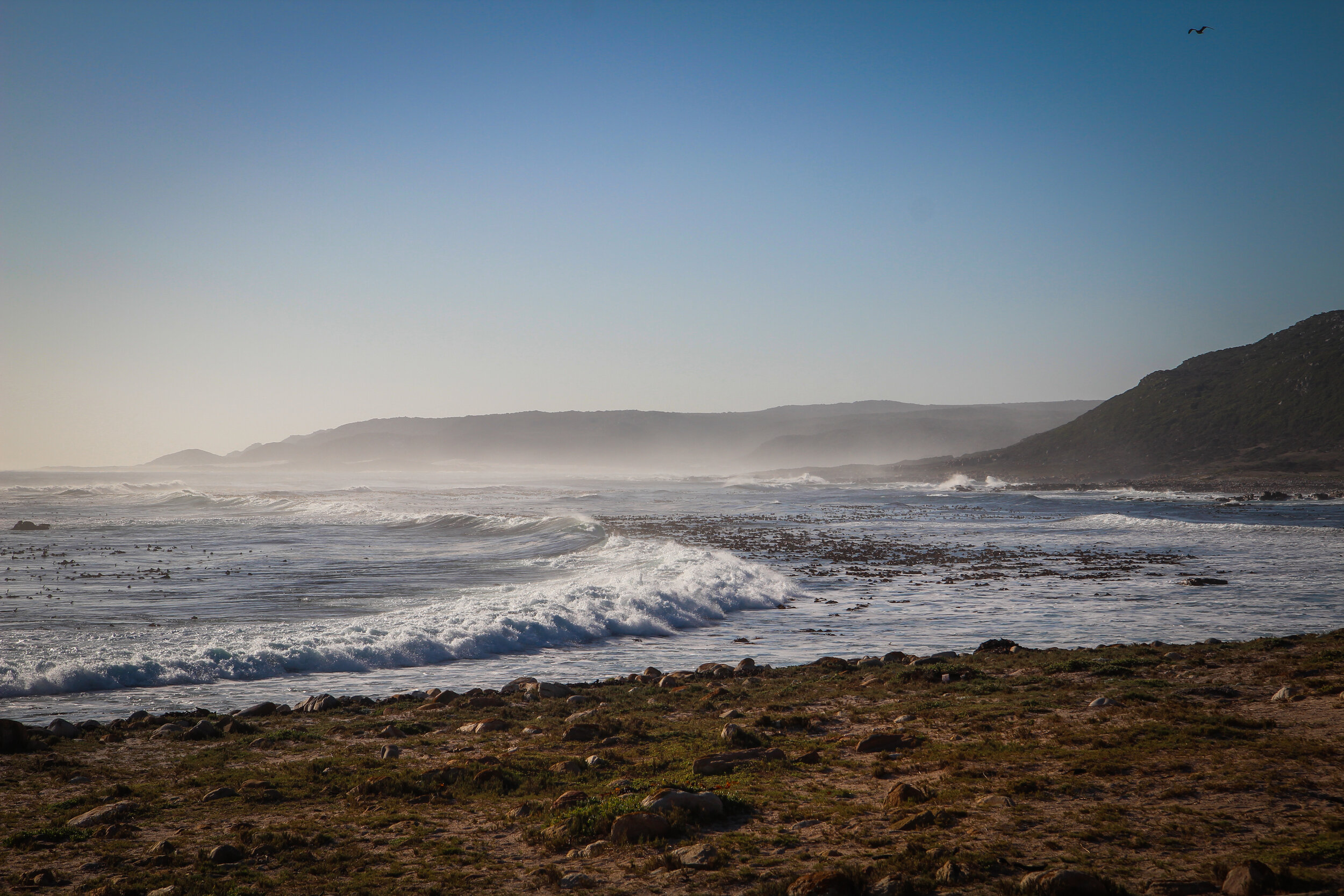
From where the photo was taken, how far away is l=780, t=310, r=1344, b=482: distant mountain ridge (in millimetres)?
75500

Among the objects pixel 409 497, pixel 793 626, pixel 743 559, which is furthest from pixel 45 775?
pixel 409 497

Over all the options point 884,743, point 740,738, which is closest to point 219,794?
point 740,738

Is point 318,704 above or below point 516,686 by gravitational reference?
above

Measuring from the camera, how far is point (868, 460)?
179 m

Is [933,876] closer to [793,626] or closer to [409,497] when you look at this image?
[793,626]

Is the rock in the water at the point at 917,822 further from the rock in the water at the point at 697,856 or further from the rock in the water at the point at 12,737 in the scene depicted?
the rock in the water at the point at 12,737

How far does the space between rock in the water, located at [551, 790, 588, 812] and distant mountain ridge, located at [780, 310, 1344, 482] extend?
8374 cm

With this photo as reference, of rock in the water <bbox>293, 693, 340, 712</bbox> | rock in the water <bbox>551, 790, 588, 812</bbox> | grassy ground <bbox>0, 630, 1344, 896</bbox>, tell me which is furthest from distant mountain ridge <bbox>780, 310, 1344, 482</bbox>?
rock in the water <bbox>293, 693, 340, 712</bbox>

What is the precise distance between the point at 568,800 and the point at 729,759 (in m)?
1.85

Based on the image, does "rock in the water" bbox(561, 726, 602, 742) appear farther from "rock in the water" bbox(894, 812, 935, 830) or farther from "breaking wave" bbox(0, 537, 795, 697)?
"breaking wave" bbox(0, 537, 795, 697)

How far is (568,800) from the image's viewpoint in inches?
258

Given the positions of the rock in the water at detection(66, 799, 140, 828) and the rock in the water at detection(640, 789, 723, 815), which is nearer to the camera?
the rock in the water at detection(640, 789, 723, 815)

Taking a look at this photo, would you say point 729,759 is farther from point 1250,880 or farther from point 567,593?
point 567,593

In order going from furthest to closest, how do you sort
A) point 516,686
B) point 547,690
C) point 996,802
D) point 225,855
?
point 516,686 → point 547,690 → point 996,802 → point 225,855
